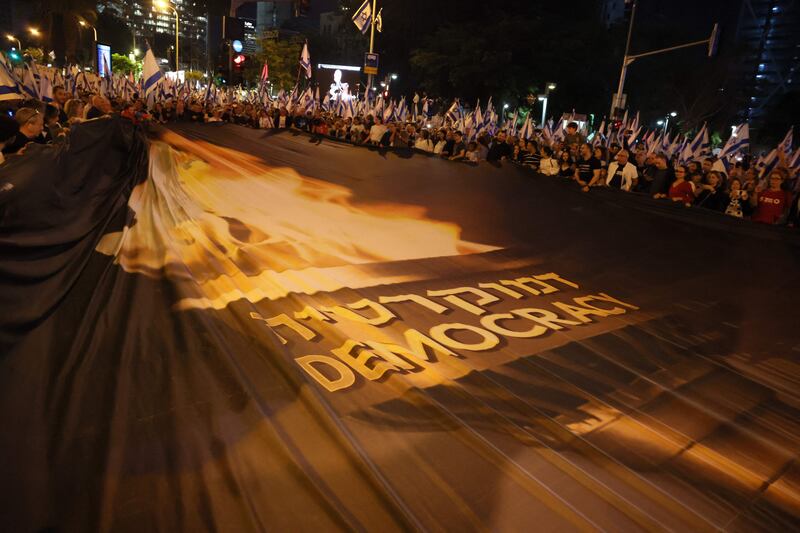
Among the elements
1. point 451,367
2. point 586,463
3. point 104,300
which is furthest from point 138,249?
point 586,463

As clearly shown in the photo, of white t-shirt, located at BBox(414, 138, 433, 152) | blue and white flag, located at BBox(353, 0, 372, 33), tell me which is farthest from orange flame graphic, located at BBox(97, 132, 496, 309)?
blue and white flag, located at BBox(353, 0, 372, 33)

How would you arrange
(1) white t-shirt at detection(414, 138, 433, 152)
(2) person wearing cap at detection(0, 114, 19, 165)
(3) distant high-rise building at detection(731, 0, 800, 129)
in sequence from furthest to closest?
1. (3) distant high-rise building at detection(731, 0, 800, 129)
2. (1) white t-shirt at detection(414, 138, 433, 152)
3. (2) person wearing cap at detection(0, 114, 19, 165)

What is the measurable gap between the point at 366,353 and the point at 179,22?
10551 cm

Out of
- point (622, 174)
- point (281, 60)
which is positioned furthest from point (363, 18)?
point (281, 60)

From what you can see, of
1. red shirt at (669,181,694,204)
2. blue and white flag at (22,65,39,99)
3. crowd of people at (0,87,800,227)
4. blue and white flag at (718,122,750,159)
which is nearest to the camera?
crowd of people at (0,87,800,227)

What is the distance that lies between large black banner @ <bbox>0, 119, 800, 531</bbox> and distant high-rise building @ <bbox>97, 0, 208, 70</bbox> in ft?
122

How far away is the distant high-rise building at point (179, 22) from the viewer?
5279cm

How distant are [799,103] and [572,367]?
4422cm

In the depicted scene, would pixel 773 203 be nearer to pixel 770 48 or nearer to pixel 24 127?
pixel 24 127

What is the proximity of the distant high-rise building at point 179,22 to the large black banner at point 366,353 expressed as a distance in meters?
37.2

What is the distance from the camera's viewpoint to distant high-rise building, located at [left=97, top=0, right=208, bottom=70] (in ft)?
173

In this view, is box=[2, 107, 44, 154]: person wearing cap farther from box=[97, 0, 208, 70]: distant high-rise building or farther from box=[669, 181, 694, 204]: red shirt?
box=[97, 0, 208, 70]: distant high-rise building

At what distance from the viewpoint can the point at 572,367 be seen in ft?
10.7

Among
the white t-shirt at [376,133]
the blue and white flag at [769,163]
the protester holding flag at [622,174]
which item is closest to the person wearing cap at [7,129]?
the protester holding flag at [622,174]
